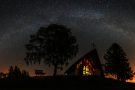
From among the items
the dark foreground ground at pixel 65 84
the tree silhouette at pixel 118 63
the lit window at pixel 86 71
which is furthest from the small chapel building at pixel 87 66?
the dark foreground ground at pixel 65 84

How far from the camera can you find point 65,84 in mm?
46719

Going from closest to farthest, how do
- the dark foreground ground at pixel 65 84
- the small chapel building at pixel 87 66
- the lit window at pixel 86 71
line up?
1. the dark foreground ground at pixel 65 84
2. the small chapel building at pixel 87 66
3. the lit window at pixel 86 71

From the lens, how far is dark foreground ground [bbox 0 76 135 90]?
4403 centimetres

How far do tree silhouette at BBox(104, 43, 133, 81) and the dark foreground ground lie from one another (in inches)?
566

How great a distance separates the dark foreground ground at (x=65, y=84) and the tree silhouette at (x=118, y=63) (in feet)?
47.2

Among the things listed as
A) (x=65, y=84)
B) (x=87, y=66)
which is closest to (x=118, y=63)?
(x=87, y=66)

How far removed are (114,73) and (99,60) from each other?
15.3 ft

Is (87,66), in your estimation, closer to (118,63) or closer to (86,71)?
(86,71)

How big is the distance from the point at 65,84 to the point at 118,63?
73.0ft

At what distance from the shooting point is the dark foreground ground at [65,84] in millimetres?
44031

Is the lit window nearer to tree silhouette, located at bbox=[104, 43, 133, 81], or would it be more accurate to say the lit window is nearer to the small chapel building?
the small chapel building

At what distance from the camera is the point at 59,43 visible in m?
64.8

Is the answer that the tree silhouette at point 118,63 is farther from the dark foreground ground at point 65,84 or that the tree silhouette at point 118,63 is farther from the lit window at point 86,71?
the dark foreground ground at point 65,84

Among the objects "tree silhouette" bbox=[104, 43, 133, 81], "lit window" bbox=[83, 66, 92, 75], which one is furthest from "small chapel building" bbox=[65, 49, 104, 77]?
"tree silhouette" bbox=[104, 43, 133, 81]
